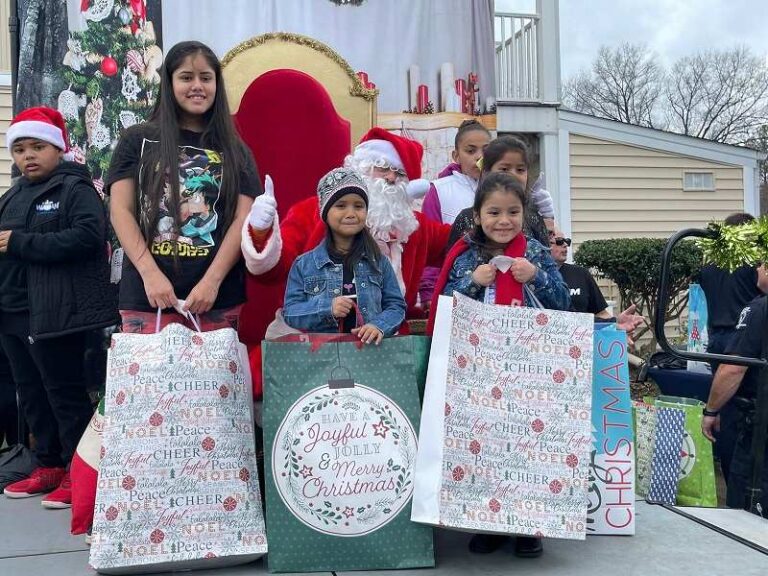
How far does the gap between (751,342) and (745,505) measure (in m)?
0.68

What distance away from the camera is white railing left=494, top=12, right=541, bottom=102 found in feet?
27.9

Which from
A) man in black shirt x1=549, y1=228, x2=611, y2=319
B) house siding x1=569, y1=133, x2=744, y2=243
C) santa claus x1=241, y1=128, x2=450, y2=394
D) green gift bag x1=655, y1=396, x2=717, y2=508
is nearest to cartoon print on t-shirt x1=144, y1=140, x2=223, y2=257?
santa claus x1=241, y1=128, x2=450, y2=394

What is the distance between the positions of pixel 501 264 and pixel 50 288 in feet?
6.13

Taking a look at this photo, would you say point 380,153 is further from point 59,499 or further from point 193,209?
point 59,499

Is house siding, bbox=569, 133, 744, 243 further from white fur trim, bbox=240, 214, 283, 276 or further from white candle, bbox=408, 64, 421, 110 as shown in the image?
white fur trim, bbox=240, 214, 283, 276

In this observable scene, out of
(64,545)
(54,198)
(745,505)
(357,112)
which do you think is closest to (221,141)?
(54,198)

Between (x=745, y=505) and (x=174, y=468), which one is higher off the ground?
(x=174, y=468)

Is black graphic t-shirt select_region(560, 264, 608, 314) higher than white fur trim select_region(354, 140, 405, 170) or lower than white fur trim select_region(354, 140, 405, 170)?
lower

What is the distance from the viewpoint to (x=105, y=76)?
464 centimetres

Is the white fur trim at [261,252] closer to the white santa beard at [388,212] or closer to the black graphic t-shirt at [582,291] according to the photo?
the white santa beard at [388,212]

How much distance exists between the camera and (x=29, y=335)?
11.2 ft

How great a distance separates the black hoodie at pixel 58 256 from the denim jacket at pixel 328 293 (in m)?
1.00

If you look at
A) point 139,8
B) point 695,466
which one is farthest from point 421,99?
point 695,466

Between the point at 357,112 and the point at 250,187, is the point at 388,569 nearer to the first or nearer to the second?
the point at 250,187
